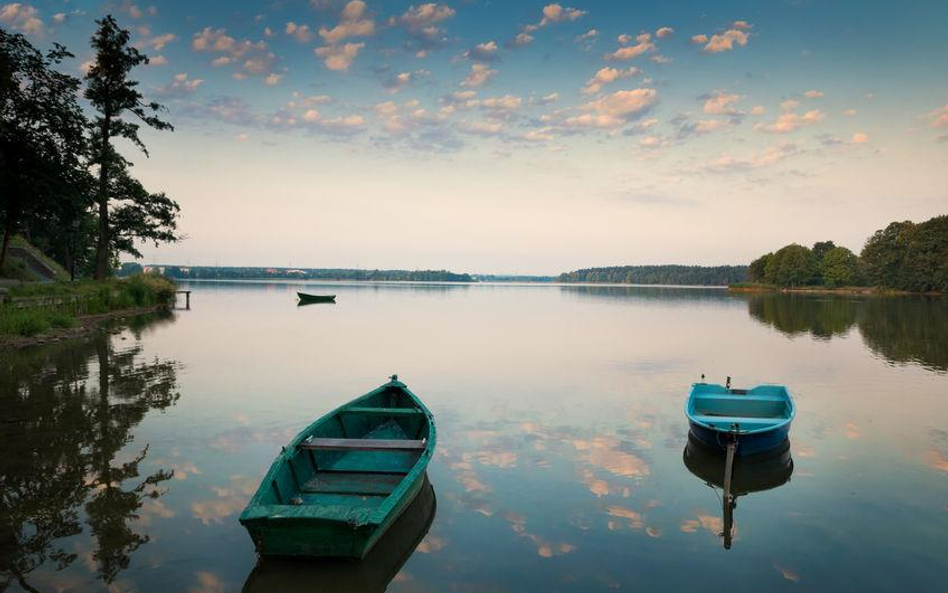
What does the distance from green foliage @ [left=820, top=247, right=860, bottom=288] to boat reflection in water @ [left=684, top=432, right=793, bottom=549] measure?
478 feet

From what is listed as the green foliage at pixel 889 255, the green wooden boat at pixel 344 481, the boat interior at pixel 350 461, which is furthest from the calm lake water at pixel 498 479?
the green foliage at pixel 889 255

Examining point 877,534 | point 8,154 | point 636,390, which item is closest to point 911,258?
point 636,390

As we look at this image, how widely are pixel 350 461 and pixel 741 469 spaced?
7615 mm

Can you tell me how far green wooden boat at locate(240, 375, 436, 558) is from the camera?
6.66 metres

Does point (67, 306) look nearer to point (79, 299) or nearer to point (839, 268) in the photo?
point (79, 299)

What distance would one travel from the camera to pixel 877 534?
8.48 meters

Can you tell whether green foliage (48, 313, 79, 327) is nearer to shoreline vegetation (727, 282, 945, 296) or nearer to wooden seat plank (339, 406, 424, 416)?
wooden seat plank (339, 406, 424, 416)

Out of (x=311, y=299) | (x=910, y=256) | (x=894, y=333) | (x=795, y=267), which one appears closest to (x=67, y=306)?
(x=311, y=299)

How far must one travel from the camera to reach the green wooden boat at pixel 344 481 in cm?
666

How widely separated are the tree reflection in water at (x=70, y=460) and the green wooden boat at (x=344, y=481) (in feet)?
6.41

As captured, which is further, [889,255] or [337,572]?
[889,255]

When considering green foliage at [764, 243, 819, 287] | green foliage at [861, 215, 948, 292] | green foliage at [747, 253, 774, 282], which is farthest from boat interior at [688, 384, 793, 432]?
green foliage at [747, 253, 774, 282]

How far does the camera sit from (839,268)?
13400 centimetres

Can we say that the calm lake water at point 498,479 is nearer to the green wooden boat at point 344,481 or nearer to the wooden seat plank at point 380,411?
the green wooden boat at point 344,481
